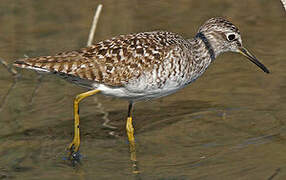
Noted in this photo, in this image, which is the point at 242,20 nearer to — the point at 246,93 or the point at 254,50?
the point at 254,50

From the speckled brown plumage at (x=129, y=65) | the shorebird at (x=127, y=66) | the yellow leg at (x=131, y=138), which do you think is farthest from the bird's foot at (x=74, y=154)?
the speckled brown plumage at (x=129, y=65)

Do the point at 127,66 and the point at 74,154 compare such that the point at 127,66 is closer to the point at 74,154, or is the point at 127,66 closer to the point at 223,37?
the point at 74,154

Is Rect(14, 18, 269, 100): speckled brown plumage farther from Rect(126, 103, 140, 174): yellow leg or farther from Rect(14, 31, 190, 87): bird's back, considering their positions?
Rect(126, 103, 140, 174): yellow leg

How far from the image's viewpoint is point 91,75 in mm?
8383

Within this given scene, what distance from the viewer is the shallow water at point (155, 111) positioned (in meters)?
8.30

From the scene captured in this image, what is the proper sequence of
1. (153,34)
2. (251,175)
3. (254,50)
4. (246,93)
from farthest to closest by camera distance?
(254,50) → (246,93) → (153,34) → (251,175)

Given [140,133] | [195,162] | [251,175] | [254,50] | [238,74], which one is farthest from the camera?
[254,50]

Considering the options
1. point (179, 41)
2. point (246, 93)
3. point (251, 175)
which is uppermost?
point (179, 41)

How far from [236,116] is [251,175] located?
7.08 ft

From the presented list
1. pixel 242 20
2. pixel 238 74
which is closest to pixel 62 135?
pixel 238 74

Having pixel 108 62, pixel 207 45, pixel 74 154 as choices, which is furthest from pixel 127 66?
pixel 207 45

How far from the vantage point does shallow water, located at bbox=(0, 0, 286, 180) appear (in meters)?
8.30

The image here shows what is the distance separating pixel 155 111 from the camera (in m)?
10.3

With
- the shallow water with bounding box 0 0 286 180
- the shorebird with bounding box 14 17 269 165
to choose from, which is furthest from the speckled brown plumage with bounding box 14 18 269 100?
the shallow water with bounding box 0 0 286 180
